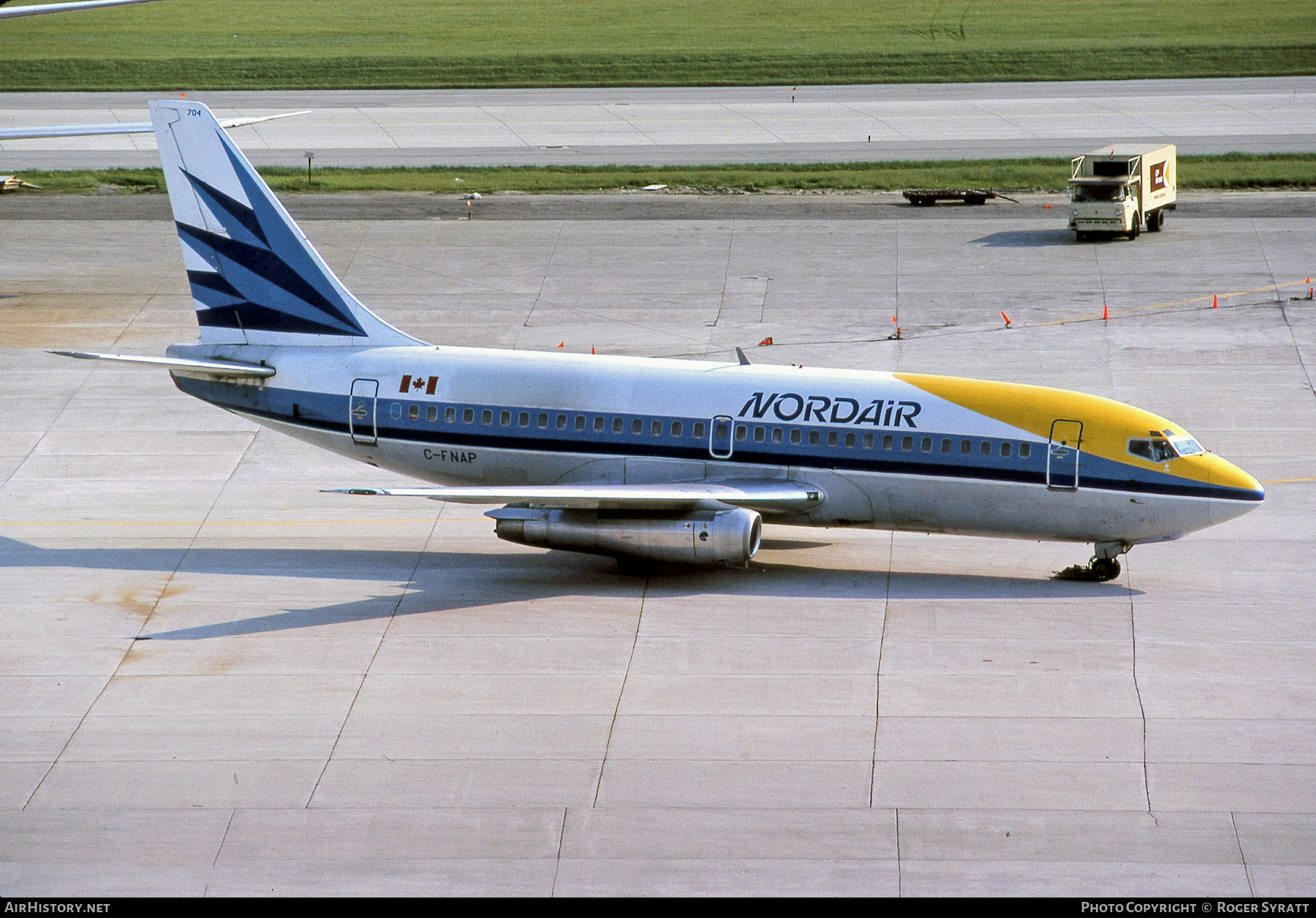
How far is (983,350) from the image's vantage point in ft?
150

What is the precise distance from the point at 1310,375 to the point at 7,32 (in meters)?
92.9

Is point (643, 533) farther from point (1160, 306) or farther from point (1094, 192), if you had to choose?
point (1094, 192)

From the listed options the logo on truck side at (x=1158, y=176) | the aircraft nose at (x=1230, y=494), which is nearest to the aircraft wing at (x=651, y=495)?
the aircraft nose at (x=1230, y=494)

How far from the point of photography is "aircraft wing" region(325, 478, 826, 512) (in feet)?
97.9

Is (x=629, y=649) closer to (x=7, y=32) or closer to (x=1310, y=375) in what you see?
(x=1310, y=375)

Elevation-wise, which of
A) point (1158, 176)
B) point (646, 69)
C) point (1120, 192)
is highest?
point (1120, 192)

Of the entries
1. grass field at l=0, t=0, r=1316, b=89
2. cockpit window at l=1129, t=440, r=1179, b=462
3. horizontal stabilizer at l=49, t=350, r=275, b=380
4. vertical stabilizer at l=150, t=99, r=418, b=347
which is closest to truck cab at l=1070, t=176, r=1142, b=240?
cockpit window at l=1129, t=440, r=1179, b=462

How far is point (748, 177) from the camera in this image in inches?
2665

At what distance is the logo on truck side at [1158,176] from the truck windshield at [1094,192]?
198 centimetres

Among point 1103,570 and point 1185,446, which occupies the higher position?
point 1185,446

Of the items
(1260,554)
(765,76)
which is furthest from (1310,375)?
(765,76)

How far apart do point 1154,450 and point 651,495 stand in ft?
31.1

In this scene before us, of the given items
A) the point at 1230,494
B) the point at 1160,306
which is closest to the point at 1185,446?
the point at 1230,494

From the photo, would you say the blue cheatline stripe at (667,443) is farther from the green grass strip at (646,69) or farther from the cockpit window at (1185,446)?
the green grass strip at (646,69)
